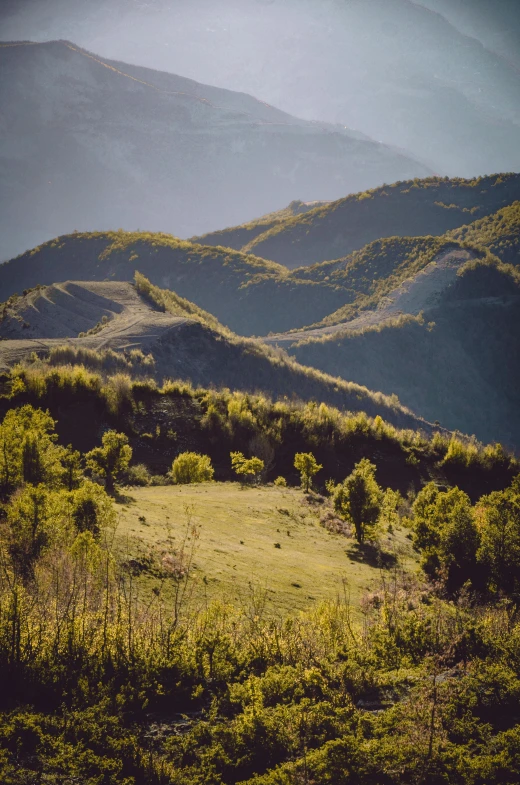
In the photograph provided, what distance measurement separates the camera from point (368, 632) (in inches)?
345

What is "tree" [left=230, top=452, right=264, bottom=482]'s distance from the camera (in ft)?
79.3

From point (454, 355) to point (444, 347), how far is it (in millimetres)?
1825

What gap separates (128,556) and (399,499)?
16.7 meters

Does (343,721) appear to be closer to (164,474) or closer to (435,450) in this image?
(164,474)

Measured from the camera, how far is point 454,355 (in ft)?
257

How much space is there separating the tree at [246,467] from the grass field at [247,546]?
6.18 feet

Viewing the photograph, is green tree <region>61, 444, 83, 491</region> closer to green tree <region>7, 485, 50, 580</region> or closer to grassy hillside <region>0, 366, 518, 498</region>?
green tree <region>7, 485, 50, 580</region>

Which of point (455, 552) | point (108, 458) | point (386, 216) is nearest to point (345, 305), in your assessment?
point (386, 216)

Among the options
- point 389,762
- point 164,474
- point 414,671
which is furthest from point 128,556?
point 164,474

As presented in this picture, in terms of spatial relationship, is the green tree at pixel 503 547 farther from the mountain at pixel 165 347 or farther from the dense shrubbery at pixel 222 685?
the mountain at pixel 165 347

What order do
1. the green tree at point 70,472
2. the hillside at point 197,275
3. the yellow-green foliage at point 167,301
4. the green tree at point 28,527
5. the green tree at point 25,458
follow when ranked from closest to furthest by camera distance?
the green tree at point 28,527 < the green tree at point 25,458 < the green tree at point 70,472 < the yellow-green foliage at point 167,301 < the hillside at point 197,275

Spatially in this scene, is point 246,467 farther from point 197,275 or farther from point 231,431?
point 197,275

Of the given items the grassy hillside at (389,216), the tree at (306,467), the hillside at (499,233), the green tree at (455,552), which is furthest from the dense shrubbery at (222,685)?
the grassy hillside at (389,216)

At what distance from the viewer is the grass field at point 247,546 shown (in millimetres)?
10637
